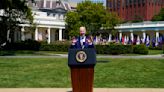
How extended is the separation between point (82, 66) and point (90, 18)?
261ft

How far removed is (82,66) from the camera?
11.3m

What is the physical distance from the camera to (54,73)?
62.1 feet

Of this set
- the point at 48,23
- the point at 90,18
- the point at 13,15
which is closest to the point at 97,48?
the point at 13,15

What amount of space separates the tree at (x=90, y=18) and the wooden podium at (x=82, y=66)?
255 ft

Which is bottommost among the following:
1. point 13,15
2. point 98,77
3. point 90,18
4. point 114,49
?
point 114,49

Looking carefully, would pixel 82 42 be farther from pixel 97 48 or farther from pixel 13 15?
pixel 13 15

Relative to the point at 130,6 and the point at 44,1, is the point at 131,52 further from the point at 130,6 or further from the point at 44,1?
the point at 130,6

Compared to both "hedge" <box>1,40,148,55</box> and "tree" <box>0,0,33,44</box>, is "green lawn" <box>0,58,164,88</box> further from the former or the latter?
"hedge" <box>1,40,148,55</box>

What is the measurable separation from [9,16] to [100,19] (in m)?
48.7

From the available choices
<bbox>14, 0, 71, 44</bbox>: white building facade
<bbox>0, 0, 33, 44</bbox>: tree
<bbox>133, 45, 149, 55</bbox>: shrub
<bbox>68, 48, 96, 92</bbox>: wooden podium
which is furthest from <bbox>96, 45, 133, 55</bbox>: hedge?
<bbox>14, 0, 71, 44</bbox>: white building facade

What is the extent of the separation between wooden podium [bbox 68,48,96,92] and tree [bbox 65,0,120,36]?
7780 centimetres

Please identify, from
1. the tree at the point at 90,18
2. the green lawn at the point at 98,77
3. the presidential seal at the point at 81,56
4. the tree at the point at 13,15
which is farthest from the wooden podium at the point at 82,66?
the tree at the point at 90,18

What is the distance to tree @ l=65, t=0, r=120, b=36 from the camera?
298 ft

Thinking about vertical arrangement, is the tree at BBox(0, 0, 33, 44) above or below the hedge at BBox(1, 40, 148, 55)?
above
